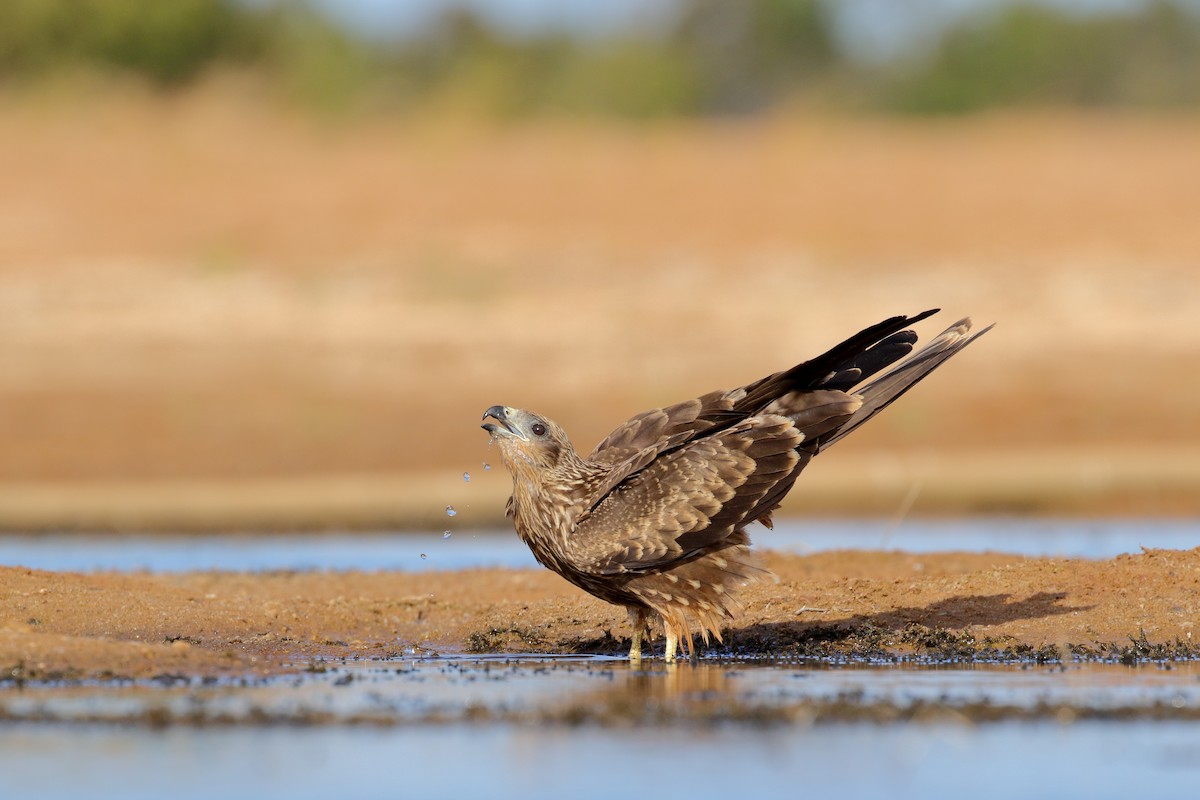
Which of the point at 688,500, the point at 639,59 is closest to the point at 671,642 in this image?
the point at 688,500

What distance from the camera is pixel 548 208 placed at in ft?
90.6

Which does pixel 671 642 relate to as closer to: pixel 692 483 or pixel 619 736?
pixel 692 483

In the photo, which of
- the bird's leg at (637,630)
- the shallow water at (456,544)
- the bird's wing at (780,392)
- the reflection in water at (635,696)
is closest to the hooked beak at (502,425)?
the bird's wing at (780,392)

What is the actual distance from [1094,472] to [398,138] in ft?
55.5

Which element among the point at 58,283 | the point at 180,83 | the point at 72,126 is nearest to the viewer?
the point at 58,283

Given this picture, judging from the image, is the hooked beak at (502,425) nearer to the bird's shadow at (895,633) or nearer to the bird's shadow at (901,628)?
the bird's shadow at (895,633)

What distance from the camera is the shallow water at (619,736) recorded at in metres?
5.81

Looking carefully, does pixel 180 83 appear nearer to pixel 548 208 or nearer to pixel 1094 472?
pixel 548 208

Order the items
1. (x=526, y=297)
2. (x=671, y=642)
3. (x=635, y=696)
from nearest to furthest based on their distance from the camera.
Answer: (x=635, y=696)
(x=671, y=642)
(x=526, y=297)

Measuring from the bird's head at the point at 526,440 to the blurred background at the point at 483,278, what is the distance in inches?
280

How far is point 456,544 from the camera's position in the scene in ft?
49.2

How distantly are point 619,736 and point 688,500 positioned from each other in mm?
2165

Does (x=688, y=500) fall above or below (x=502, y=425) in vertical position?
below

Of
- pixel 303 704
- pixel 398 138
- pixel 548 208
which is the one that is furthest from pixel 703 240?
pixel 303 704
